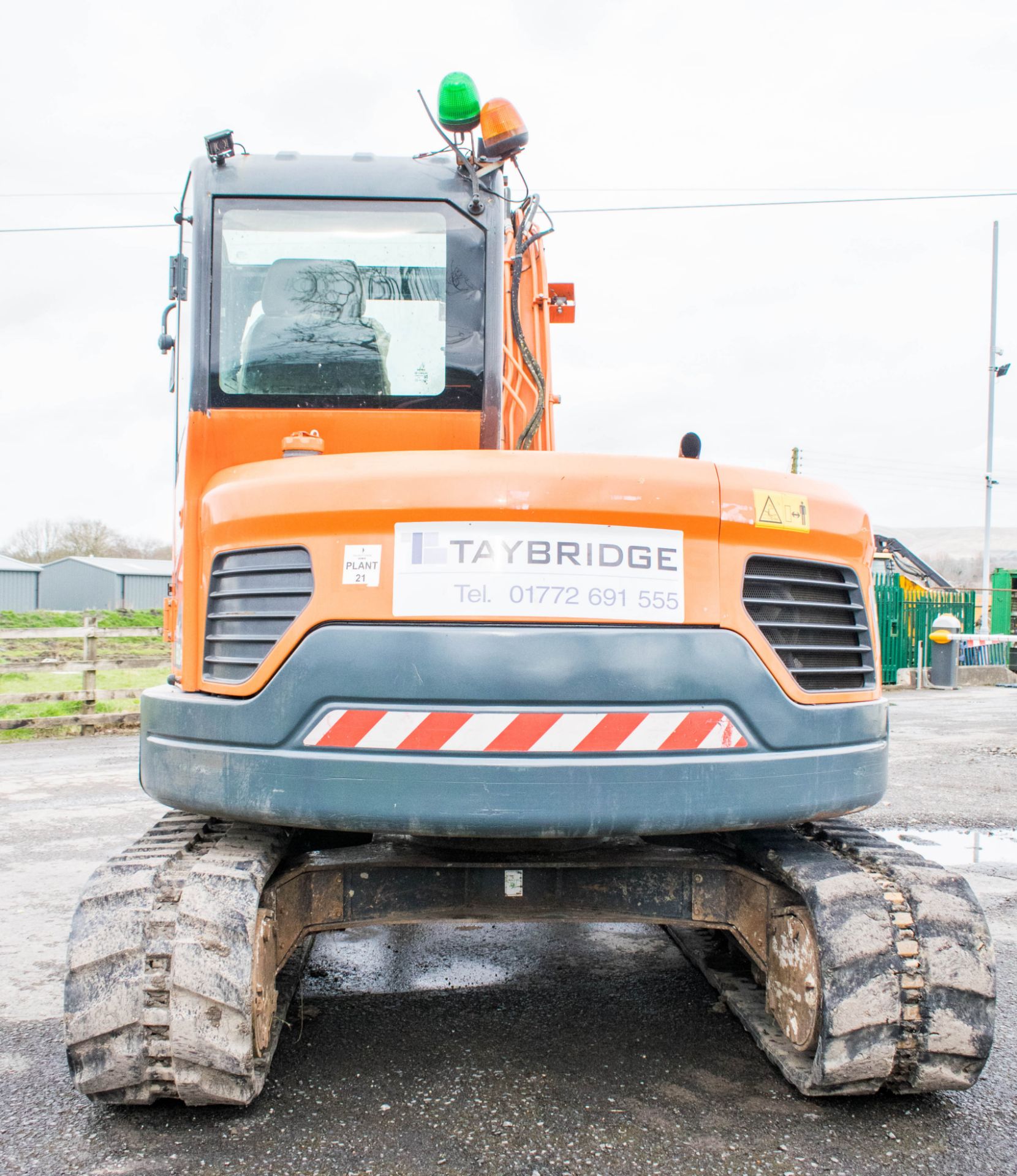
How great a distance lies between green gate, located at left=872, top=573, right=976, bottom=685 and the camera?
18891 mm

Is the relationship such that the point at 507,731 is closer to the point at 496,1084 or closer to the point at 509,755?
the point at 509,755

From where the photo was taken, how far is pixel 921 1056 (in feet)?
9.64

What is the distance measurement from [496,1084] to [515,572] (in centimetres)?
163

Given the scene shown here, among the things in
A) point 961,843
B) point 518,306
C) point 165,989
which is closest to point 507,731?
point 165,989

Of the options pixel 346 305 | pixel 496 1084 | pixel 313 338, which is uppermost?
pixel 346 305

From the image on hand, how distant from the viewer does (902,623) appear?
1914 centimetres

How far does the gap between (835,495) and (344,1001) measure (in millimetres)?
2561

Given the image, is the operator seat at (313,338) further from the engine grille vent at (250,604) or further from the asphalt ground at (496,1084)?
the asphalt ground at (496,1084)

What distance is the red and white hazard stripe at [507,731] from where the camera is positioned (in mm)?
2707

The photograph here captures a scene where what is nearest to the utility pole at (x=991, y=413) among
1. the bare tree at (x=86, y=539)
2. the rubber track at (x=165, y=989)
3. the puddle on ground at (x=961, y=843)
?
the puddle on ground at (x=961, y=843)

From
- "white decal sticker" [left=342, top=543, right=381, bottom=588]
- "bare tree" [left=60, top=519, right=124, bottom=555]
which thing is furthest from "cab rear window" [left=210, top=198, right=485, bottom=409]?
"bare tree" [left=60, top=519, right=124, bottom=555]

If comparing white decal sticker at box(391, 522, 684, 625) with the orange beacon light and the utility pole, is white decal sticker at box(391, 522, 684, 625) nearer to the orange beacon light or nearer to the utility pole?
the orange beacon light

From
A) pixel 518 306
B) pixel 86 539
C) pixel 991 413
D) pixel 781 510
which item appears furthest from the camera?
pixel 86 539

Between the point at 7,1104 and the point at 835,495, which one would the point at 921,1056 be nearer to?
the point at 835,495
